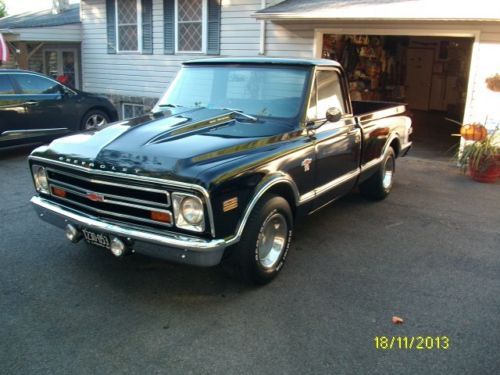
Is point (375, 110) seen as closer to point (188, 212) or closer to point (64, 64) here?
point (188, 212)

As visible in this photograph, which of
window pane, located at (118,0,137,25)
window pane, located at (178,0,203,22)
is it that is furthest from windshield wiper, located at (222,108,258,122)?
window pane, located at (118,0,137,25)

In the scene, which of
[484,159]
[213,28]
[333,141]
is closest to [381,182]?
[333,141]

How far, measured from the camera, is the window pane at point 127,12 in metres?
13.7

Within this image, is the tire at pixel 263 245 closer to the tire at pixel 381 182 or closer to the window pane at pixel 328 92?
the window pane at pixel 328 92

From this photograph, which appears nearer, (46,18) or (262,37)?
(262,37)

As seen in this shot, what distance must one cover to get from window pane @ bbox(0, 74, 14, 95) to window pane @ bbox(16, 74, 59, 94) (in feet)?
0.61

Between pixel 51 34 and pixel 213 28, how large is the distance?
539 centimetres

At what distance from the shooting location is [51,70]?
16609 millimetres

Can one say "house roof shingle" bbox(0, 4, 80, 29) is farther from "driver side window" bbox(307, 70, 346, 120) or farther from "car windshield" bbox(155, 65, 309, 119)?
"driver side window" bbox(307, 70, 346, 120)

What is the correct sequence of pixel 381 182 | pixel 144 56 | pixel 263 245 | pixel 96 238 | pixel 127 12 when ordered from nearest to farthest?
Answer: 1. pixel 96 238
2. pixel 263 245
3. pixel 381 182
4. pixel 144 56
5. pixel 127 12

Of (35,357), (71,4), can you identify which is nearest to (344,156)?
(35,357)

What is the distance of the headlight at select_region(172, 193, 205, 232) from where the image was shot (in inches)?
132

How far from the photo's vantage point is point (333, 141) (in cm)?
498

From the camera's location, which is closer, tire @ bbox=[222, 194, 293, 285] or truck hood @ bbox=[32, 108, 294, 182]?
truck hood @ bbox=[32, 108, 294, 182]
